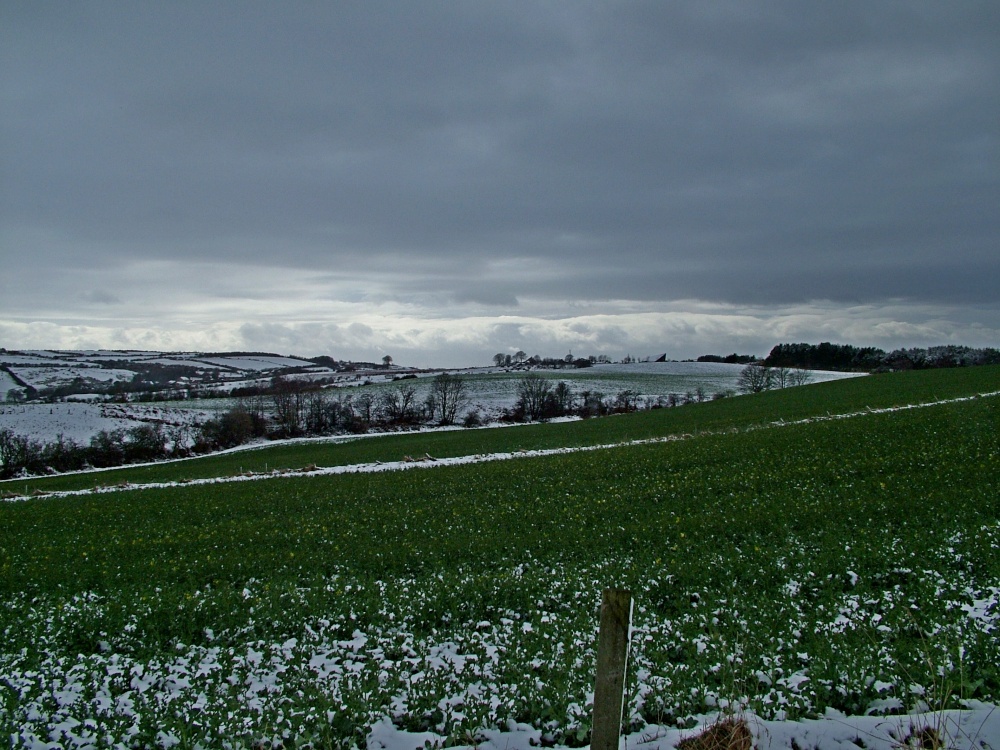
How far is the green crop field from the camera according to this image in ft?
18.3

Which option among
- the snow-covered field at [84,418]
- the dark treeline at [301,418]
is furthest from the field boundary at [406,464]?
the snow-covered field at [84,418]

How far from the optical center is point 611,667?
400cm

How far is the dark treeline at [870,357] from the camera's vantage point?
A: 10706 cm

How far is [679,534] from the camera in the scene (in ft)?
37.2

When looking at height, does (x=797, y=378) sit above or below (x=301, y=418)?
above

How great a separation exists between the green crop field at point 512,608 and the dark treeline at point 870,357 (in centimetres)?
10247

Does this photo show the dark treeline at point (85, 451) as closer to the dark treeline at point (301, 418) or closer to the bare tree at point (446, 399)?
the dark treeline at point (301, 418)

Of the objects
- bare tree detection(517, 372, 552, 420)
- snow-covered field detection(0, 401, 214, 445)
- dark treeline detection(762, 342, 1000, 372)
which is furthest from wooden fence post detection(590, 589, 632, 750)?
dark treeline detection(762, 342, 1000, 372)

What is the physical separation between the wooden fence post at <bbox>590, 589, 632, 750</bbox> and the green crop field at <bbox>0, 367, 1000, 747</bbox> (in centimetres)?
133

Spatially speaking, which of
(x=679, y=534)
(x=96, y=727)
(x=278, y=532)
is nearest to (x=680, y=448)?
(x=679, y=534)

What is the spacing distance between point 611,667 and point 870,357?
147046 mm

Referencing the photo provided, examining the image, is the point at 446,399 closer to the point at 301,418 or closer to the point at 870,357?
the point at 301,418

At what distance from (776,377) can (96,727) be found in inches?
4169

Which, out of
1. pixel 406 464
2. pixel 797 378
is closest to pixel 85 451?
pixel 406 464
